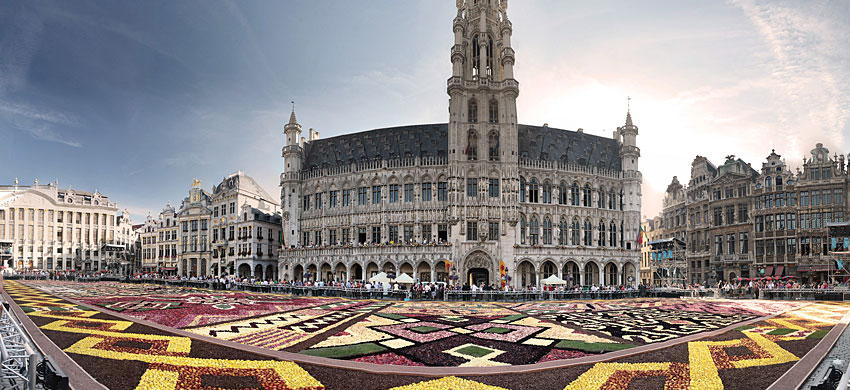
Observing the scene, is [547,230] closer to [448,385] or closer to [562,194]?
[562,194]

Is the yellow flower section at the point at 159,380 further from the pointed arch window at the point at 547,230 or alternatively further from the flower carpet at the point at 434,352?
the pointed arch window at the point at 547,230

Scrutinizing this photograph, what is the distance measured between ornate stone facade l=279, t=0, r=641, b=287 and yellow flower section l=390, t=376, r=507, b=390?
49.9m

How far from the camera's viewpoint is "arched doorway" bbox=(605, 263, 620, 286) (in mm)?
74900

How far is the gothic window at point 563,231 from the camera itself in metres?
72.3

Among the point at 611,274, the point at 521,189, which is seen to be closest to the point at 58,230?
the point at 521,189

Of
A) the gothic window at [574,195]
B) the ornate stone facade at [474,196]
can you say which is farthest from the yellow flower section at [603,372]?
the gothic window at [574,195]

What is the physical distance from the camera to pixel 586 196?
75.1 metres

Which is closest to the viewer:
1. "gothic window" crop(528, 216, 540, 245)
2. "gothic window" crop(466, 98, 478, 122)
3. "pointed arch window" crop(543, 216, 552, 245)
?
"gothic window" crop(466, 98, 478, 122)

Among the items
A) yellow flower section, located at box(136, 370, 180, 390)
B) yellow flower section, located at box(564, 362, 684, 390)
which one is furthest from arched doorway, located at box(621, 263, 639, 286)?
yellow flower section, located at box(136, 370, 180, 390)

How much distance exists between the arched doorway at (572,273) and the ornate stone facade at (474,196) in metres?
0.16

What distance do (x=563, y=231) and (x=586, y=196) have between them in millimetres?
6751

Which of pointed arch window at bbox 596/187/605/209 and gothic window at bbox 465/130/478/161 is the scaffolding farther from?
gothic window at bbox 465/130/478/161

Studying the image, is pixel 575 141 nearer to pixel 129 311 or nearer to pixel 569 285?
pixel 569 285

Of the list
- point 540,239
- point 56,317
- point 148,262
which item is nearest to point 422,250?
point 540,239
